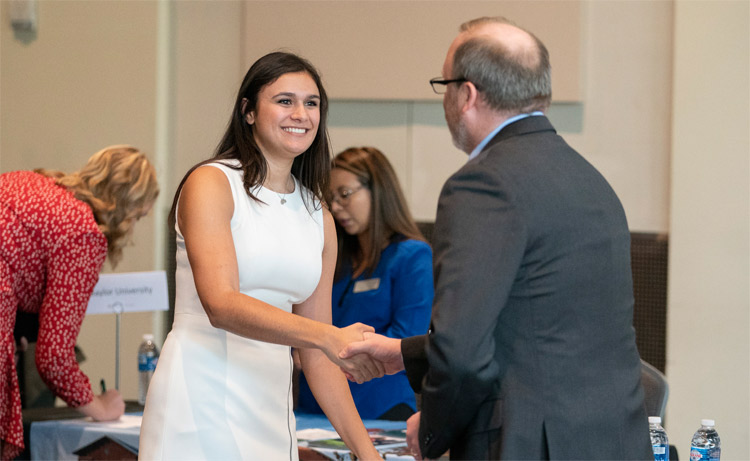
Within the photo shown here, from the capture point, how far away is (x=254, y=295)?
1.97 metres

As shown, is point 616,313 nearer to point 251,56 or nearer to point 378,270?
point 378,270

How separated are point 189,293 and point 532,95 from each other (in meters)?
0.94

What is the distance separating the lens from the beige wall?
436 cm

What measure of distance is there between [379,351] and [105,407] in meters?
1.51

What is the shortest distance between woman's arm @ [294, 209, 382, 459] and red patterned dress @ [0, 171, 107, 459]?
97cm

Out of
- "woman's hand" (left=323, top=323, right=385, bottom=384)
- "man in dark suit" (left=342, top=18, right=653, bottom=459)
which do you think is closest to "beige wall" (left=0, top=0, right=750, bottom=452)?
"woman's hand" (left=323, top=323, right=385, bottom=384)

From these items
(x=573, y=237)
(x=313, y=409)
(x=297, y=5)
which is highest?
(x=297, y=5)

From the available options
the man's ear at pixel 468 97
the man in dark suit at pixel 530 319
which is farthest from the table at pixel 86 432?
the man's ear at pixel 468 97

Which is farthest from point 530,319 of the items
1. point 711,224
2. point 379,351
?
point 711,224

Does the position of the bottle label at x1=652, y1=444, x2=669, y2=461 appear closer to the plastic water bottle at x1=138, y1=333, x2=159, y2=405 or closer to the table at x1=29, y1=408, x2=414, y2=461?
the table at x1=29, y1=408, x2=414, y2=461

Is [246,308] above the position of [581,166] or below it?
below

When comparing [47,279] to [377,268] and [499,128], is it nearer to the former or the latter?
[377,268]

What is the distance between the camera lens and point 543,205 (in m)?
1.38

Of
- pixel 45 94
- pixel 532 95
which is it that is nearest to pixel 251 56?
pixel 45 94
